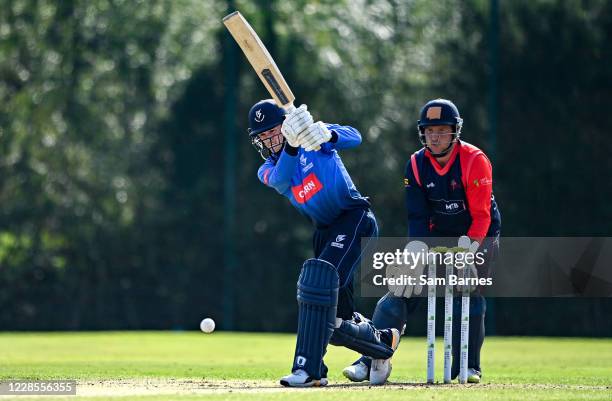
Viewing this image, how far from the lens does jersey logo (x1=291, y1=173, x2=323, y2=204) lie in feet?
24.3

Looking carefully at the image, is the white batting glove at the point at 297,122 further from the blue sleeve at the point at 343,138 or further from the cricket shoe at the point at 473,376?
the cricket shoe at the point at 473,376

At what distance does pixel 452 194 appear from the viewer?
7.78 meters

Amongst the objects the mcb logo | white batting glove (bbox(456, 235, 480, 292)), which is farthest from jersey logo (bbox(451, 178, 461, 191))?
the mcb logo

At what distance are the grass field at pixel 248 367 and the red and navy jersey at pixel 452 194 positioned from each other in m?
0.96

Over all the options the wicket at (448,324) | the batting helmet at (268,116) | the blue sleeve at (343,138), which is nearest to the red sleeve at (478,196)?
the wicket at (448,324)

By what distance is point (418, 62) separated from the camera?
611 inches

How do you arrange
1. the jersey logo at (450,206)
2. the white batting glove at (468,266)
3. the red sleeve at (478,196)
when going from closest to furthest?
the white batting glove at (468,266), the red sleeve at (478,196), the jersey logo at (450,206)

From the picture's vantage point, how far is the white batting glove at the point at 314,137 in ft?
22.8

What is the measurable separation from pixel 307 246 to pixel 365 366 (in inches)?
294

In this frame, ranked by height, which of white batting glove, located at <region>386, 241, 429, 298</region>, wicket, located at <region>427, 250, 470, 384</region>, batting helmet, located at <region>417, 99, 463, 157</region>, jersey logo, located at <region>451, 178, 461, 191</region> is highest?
batting helmet, located at <region>417, 99, 463, 157</region>

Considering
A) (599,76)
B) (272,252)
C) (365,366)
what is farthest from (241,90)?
(365,366)

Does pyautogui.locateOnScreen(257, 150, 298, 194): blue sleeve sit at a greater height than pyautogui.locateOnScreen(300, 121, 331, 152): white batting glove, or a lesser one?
lesser

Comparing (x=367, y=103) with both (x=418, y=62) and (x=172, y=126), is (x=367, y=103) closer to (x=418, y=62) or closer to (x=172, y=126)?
(x=418, y=62)

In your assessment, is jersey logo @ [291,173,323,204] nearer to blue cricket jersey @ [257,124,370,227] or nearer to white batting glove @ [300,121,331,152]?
blue cricket jersey @ [257,124,370,227]
